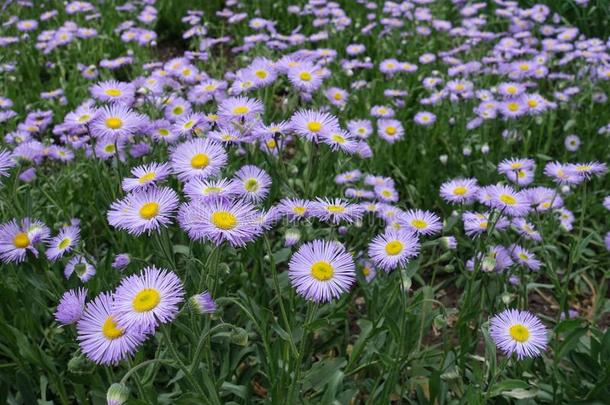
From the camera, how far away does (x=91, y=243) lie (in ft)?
8.68

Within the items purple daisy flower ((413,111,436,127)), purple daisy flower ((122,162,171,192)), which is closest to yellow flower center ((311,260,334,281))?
purple daisy flower ((122,162,171,192))

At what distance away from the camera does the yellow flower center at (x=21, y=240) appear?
1.77 meters

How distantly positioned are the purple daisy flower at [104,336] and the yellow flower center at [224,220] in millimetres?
283

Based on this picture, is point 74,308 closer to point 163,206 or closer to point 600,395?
point 163,206

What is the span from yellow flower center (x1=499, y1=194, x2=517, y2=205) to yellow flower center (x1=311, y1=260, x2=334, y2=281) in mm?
815

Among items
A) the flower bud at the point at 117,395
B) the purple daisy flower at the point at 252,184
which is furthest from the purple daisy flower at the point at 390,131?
the flower bud at the point at 117,395

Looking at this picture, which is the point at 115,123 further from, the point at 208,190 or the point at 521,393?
the point at 521,393

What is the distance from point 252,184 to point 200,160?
0.16m

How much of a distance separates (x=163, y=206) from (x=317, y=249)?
385 mm

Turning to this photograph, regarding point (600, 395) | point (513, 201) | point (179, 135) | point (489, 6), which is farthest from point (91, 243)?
point (489, 6)

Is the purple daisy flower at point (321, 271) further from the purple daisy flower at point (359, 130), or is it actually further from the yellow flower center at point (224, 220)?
the purple daisy flower at point (359, 130)

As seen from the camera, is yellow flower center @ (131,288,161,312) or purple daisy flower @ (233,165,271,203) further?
purple daisy flower @ (233,165,271,203)

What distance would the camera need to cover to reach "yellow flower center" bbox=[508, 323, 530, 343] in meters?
1.53

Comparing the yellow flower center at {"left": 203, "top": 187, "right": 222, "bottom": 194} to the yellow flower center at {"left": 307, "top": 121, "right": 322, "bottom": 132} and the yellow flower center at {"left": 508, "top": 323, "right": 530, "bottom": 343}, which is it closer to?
the yellow flower center at {"left": 307, "top": 121, "right": 322, "bottom": 132}
